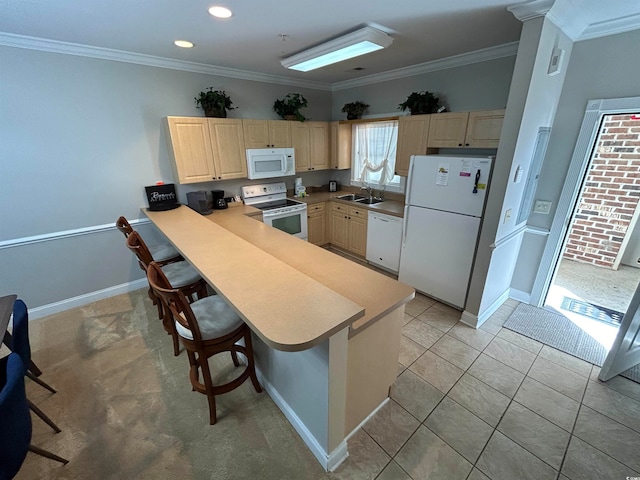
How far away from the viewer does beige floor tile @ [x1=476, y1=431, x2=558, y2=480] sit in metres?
1.48

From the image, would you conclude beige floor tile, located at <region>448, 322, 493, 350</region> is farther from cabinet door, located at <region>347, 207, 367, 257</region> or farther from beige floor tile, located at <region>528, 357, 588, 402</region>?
cabinet door, located at <region>347, 207, 367, 257</region>

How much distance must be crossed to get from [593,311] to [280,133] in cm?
429

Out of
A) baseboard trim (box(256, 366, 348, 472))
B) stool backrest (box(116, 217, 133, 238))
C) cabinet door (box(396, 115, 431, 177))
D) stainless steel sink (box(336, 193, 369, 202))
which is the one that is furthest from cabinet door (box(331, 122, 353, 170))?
baseboard trim (box(256, 366, 348, 472))

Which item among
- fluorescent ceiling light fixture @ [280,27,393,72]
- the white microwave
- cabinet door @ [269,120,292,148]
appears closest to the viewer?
fluorescent ceiling light fixture @ [280,27,393,72]

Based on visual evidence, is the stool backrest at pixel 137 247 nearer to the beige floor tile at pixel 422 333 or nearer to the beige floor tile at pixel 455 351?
the beige floor tile at pixel 422 333

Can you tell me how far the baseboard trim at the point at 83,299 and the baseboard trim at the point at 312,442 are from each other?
2554 millimetres

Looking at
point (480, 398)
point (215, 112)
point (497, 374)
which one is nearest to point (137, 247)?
point (215, 112)

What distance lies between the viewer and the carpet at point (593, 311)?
2.72 metres

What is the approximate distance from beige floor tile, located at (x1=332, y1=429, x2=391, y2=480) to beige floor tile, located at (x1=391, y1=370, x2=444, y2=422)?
37 centimetres

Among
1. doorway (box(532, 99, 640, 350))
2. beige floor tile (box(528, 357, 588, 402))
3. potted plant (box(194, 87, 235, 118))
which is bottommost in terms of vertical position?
beige floor tile (box(528, 357, 588, 402))

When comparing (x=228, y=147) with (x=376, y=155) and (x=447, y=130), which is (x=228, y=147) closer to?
(x=376, y=155)

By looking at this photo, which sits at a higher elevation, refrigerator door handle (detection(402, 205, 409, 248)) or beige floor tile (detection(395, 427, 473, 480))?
refrigerator door handle (detection(402, 205, 409, 248))

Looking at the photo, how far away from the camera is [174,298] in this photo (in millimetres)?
1417

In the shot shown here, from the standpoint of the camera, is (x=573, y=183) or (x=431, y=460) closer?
(x=431, y=460)
